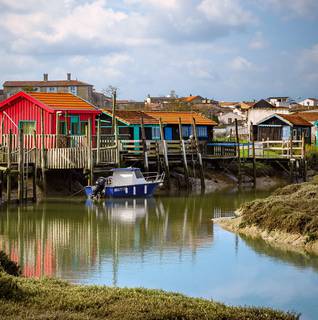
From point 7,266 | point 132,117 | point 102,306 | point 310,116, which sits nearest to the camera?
point 102,306

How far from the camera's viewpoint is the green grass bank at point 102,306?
13.6m

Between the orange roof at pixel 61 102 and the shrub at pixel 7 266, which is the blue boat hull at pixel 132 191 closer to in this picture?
the orange roof at pixel 61 102

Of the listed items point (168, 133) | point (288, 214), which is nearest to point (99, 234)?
point (288, 214)

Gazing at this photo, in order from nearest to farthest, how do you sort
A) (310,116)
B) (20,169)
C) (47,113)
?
(20,169) < (47,113) < (310,116)

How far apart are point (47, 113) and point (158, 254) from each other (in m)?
21.0

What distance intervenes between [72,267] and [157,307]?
8.81 meters

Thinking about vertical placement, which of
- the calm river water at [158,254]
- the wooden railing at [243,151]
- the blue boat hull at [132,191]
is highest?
the wooden railing at [243,151]

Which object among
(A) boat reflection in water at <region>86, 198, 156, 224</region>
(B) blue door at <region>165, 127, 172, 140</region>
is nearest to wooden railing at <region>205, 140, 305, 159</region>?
(B) blue door at <region>165, 127, 172, 140</region>

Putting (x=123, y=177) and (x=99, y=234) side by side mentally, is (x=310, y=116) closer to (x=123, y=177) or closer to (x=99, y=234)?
(x=123, y=177)

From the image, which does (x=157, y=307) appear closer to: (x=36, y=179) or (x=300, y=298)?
(x=300, y=298)

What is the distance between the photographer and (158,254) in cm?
Answer: 2519

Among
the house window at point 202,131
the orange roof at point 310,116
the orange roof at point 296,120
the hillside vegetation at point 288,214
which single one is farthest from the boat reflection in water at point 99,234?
the orange roof at point 310,116

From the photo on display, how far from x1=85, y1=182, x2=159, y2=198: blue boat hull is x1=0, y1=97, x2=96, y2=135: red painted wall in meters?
5.07

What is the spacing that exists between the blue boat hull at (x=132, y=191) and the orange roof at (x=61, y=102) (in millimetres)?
5754
